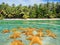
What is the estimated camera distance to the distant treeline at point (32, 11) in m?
10.2

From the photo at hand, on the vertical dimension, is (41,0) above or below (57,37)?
above

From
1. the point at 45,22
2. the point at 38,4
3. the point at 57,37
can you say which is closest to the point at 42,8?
the point at 38,4

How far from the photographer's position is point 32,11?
10.4 metres

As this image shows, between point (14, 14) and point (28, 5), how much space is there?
919 mm

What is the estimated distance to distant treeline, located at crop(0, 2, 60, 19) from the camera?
10.2 meters

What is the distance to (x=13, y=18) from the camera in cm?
1021

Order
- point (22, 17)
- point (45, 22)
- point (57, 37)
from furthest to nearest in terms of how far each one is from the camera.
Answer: point (22, 17)
point (45, 22)
point (57, 37)

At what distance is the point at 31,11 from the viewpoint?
10328mm

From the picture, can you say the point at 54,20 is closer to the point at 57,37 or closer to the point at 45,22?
the point at 45,22

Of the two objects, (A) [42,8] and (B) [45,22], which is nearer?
(B) [45,22]

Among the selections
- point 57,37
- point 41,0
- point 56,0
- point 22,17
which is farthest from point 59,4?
point 57,37

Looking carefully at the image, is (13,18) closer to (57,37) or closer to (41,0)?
(41,0)

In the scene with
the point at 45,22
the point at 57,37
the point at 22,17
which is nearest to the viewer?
the point at 57,37

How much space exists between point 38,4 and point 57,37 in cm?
451
